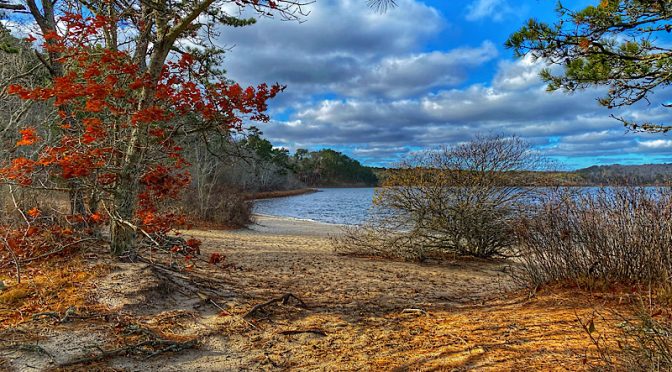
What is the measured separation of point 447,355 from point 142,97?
17.6 ft

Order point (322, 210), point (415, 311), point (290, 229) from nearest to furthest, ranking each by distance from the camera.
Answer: point (415, 311) < point (290, 229) < point (322, 210)

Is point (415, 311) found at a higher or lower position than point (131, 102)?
lower

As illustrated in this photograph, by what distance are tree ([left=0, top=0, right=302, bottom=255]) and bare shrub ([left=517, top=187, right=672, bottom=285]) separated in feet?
14.9

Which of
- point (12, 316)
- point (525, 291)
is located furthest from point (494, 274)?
point (12, 316)

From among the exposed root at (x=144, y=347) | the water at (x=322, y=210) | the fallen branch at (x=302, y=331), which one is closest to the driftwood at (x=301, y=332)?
the fallen branch at (x=302, y=331)

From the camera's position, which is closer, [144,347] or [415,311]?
[144,347]

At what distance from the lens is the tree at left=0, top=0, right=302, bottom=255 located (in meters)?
5.06

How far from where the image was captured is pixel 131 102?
5.73m

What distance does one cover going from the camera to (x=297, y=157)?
10506 centimetres

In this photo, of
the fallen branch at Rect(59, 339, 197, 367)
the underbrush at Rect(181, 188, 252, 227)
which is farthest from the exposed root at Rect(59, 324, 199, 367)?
the underbrush at Rect(181, 188, 252, 227)

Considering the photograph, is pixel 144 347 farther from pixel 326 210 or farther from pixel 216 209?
pixel 326 210

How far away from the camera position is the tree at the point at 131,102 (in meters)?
5.06

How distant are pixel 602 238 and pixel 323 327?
3.91m

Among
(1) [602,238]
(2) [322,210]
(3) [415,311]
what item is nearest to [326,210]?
(2) [322,210]
